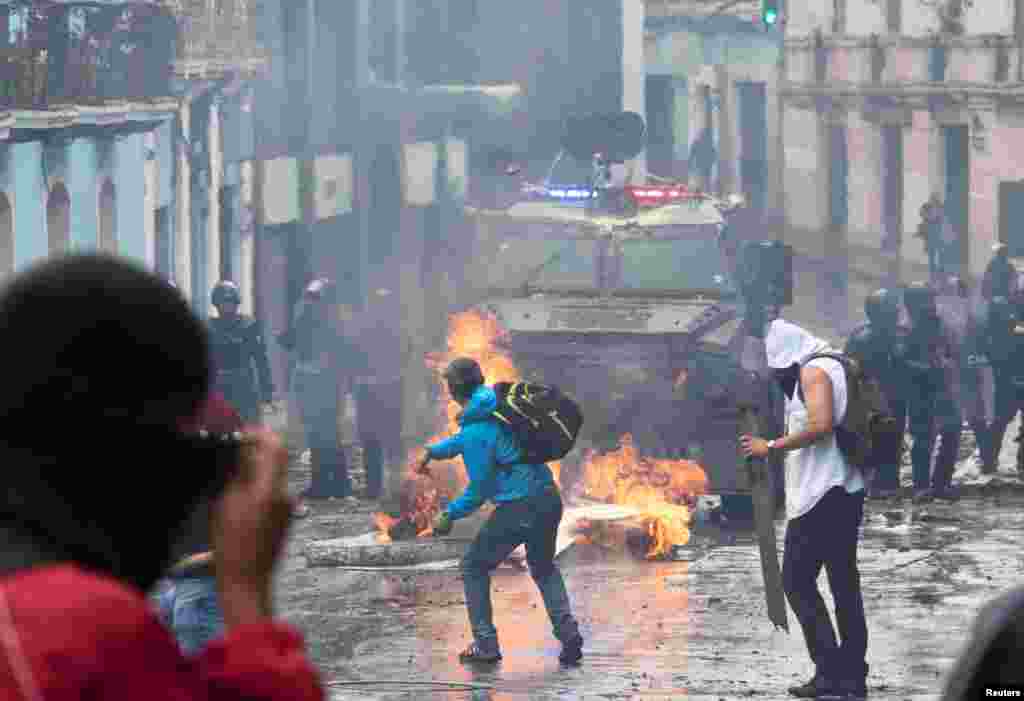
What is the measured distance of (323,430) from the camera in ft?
55.4

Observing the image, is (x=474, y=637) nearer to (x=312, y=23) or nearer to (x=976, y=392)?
(x=976, y=392)

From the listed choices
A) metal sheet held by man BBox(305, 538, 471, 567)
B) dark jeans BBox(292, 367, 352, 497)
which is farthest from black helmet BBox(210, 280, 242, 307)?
metal sheet held by man BBox(305, 538, 471, 567)

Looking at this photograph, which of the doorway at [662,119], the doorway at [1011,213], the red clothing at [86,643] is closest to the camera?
the red clothing at [86,643]

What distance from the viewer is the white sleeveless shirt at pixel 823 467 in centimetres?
961

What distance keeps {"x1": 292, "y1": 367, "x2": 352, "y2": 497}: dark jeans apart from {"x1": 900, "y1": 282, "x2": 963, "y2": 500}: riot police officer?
3704 mm

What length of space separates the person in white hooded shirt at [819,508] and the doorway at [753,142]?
4112cm

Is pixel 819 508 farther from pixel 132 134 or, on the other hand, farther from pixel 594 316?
pixel 132 134

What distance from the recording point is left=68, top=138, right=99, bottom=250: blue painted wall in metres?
22.0

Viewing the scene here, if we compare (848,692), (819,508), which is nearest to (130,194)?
(848,692)

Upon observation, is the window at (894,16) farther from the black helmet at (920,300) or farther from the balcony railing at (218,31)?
the black helmet at (920,300)

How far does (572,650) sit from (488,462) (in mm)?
882

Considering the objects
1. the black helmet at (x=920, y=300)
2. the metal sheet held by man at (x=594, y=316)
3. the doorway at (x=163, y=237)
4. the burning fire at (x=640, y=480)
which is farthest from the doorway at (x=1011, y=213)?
the burning fire at (x=640, y=480)

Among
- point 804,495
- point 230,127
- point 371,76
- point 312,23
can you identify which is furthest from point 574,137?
point 804,495

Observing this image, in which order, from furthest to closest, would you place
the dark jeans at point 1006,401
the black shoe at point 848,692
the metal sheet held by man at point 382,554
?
the dark jeans at point 1006,401 < the metal sheet held by man at point 382,554 < the black shoe at point 848,692
